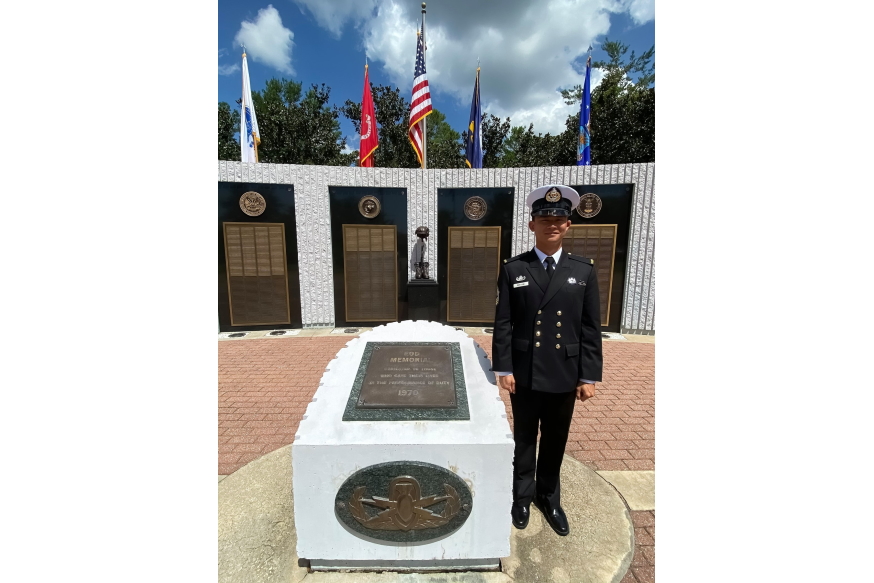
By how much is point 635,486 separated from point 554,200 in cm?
232

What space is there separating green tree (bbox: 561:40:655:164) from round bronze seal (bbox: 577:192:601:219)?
12.7 m

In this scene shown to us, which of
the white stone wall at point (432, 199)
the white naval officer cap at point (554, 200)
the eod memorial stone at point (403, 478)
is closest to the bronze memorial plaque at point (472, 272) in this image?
the white stone wall at point (432, 199)

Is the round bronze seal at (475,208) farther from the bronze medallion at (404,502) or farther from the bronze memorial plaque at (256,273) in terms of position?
the bronze medallion at (404,502)

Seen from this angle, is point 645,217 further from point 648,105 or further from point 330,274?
point 648,105

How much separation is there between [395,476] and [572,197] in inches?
71.4

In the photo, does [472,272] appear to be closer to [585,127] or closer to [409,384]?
[585,127]

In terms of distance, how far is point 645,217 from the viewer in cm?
627

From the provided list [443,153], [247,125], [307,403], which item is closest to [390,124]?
[443,153]

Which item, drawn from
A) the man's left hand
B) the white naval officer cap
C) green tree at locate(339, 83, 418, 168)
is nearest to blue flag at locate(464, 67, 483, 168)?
the white naval officer cap

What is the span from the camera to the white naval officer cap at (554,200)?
1885mm

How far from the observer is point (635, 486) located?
2598 mm

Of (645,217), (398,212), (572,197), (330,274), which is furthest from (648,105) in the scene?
(572,197)

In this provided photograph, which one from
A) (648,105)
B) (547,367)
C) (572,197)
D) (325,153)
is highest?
(648,105)

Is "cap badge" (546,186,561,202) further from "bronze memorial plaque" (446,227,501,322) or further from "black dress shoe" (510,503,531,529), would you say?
"bronze memorial plaque" (446,227,501,322)
